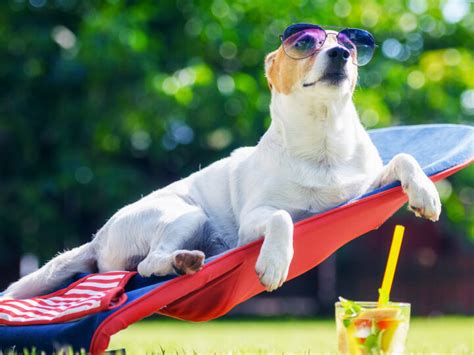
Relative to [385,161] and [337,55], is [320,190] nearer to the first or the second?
[337,55]

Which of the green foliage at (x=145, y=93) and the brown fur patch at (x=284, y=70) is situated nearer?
the brown fur patch at (x=284, y=70)

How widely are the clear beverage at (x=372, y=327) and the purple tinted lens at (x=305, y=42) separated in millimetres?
1193

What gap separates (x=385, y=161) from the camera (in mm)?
4000

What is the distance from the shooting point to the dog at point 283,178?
11.3 ft

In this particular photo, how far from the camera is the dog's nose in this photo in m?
3.43

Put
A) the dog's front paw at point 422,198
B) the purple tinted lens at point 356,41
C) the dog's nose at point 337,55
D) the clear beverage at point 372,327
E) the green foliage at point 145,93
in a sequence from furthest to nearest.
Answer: the green foliage at point 145,93, the purple tinted lens at point 356,41, the dog's nose at point 337,55, the dog's front paw at point 422,198, the clear beverage at point 372,327

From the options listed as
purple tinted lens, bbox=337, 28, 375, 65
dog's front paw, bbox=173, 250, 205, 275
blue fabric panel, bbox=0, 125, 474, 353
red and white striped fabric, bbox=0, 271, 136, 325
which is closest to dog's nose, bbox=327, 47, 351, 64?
purple tinted lens, bbox=337, 28, 375, 65

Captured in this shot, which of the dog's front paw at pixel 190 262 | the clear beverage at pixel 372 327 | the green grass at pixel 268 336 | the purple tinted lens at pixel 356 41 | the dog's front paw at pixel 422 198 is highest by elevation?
the purple tinted lens at pixel 356 41

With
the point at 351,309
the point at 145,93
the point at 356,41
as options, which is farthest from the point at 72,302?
the point at 145,93

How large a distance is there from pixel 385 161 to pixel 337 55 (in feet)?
2.58

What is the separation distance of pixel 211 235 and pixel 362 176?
0.75 m

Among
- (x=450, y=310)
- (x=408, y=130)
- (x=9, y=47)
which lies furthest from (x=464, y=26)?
(x=408, y=130)

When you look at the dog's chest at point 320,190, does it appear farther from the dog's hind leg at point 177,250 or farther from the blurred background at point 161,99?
the blurred background at point 161,99

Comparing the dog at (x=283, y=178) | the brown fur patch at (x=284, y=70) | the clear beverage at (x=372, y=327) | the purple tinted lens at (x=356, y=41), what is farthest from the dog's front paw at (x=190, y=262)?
the purple tinted lens at (x=356, y=41)
